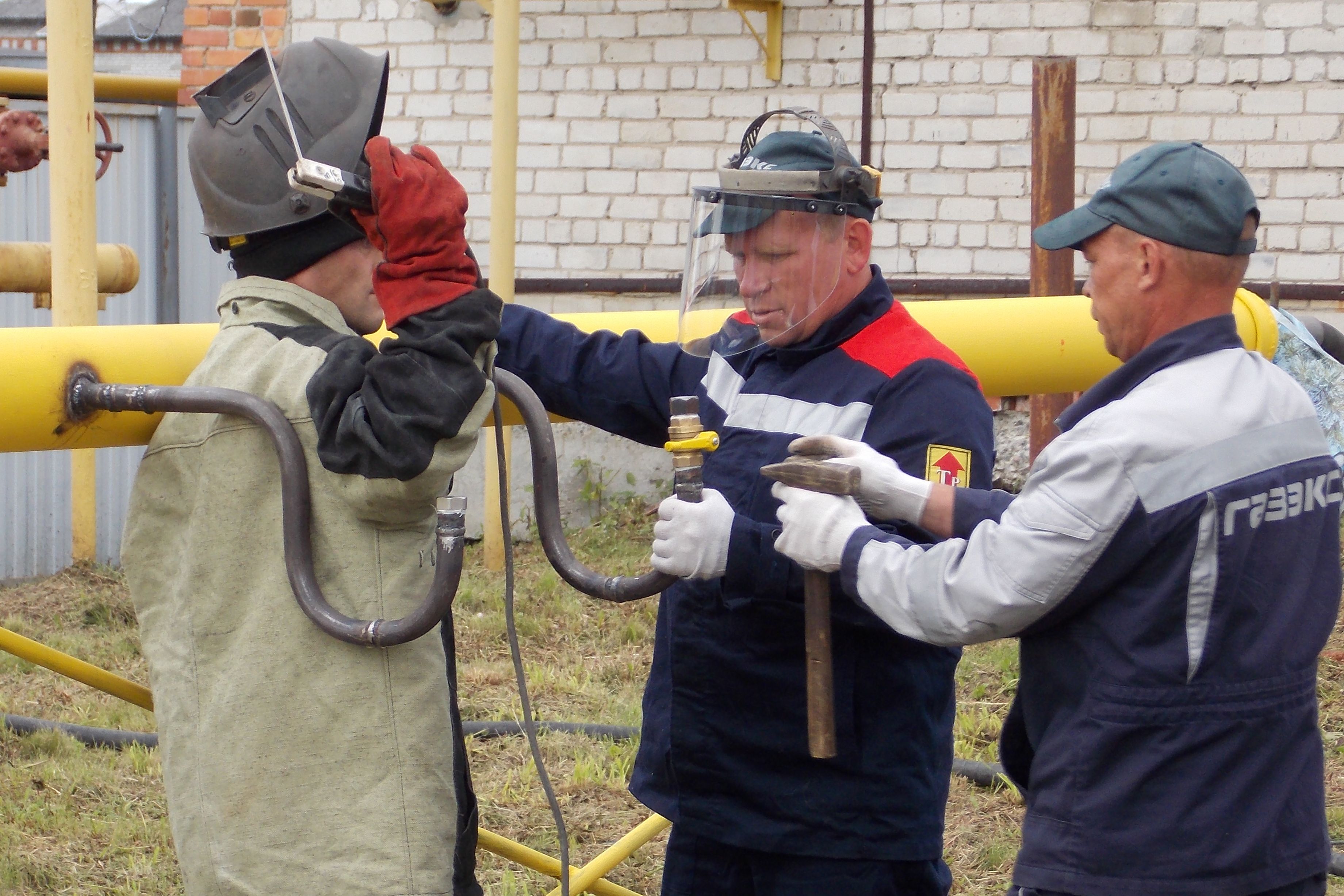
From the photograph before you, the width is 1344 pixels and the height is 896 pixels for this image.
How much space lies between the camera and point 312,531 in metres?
1.66

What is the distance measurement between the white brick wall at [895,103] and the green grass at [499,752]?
219 cm

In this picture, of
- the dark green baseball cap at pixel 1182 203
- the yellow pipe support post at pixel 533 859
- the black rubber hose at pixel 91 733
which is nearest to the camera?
the dark green baseball cap at pixel 1182 203

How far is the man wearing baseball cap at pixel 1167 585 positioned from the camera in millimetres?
1548

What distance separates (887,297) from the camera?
2055mm

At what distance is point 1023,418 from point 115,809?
468 cm

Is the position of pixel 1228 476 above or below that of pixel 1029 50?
below

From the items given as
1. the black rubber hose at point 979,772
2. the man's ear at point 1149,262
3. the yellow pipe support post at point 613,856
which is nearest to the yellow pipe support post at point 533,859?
the yellow pipe support post at point 613,856

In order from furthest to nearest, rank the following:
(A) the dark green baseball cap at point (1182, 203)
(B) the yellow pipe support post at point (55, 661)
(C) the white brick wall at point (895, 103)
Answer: (C) the white brick wall at point (895, 103) < (B) the yellow pipe support post at point (55, 661) < (A) the dark green baseball cap at point (1182, 203)

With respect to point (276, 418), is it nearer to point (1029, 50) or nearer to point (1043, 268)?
point (1043, 268)

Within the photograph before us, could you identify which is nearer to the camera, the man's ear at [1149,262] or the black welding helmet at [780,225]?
the man's ear at [1149,262]

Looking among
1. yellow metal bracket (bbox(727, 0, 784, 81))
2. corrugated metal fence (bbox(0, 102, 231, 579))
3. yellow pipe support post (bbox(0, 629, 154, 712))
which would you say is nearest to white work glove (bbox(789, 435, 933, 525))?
yellow pipe support post (bbox(0, 629, 154, 712))

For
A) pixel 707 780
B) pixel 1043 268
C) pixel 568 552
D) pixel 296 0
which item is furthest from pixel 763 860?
pixel 296 0

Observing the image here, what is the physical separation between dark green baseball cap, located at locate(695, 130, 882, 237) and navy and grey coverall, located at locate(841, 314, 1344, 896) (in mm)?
570

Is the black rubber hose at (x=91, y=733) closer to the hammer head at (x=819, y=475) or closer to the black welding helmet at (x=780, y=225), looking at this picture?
the black welding helmet at (x=780, y=225)
